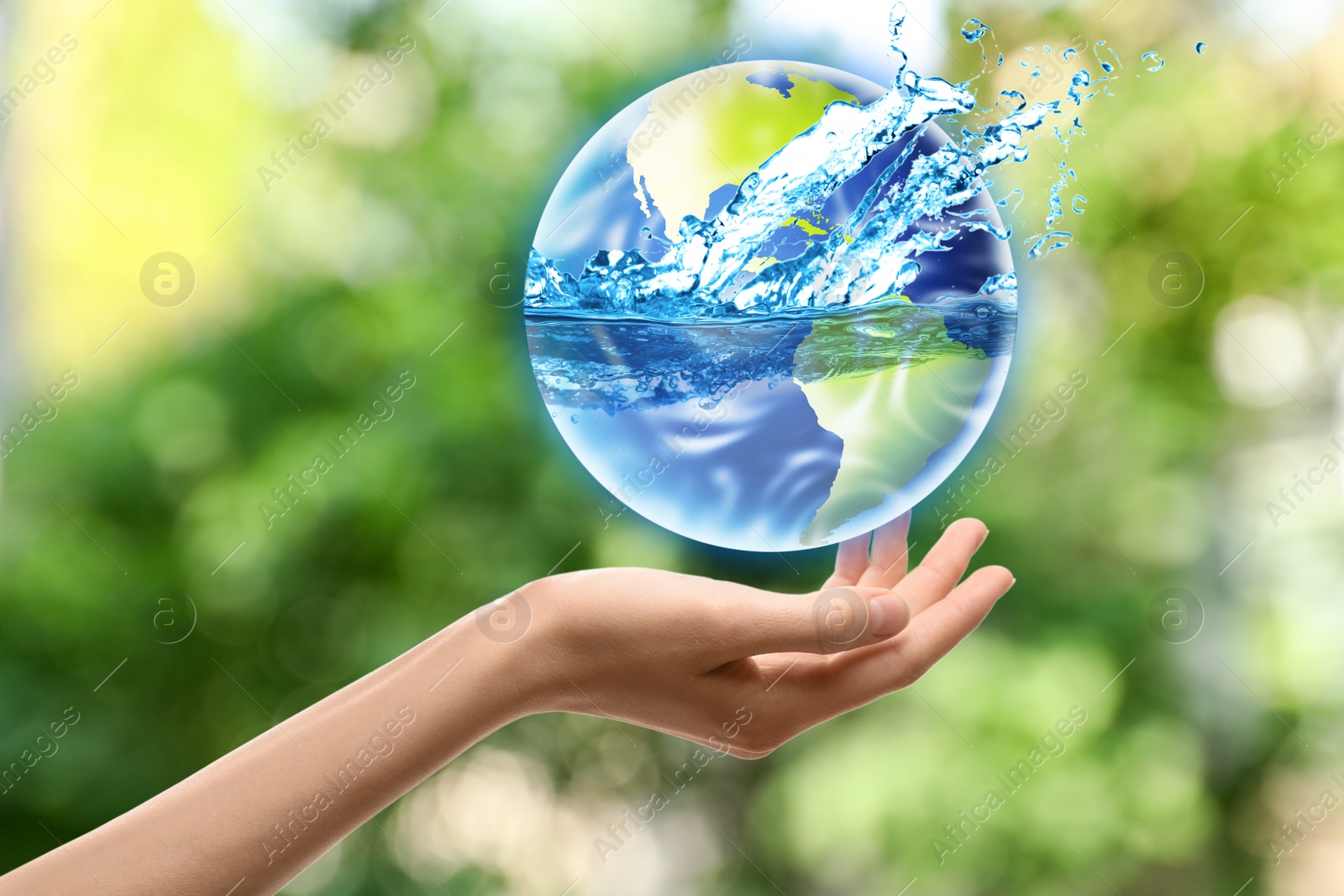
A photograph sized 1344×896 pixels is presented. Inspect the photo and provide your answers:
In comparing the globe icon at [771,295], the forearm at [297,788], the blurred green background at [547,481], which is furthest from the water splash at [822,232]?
the blurred green background at [547,481]

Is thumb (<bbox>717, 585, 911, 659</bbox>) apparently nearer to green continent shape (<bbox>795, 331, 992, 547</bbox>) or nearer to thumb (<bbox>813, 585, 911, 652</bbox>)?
thumb (<bbox>813, 585, 911, 652</bbox>)

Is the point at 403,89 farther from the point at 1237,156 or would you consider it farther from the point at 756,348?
the point at 1237,156

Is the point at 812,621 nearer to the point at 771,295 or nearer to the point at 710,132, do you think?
the point at 771,295

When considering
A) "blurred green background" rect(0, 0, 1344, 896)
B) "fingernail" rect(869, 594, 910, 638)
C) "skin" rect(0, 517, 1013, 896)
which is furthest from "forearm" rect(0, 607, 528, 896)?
"blurred green background" rect(0, 0, 1344, 896)

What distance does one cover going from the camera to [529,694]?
1.05m

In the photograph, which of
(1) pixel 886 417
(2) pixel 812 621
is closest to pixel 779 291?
(1) pixel 886 417

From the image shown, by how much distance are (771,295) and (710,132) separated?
0.63 ft

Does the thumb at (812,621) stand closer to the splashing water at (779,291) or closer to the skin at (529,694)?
the skin at (529,694)

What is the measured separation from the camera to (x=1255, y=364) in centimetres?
279

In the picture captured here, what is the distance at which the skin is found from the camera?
Result: 0.89 m

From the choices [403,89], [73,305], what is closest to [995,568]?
[403,89]

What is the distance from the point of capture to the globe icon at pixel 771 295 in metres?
1.01

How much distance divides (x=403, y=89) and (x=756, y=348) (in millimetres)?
2136

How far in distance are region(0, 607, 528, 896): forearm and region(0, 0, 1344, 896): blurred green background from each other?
1.41 metres
